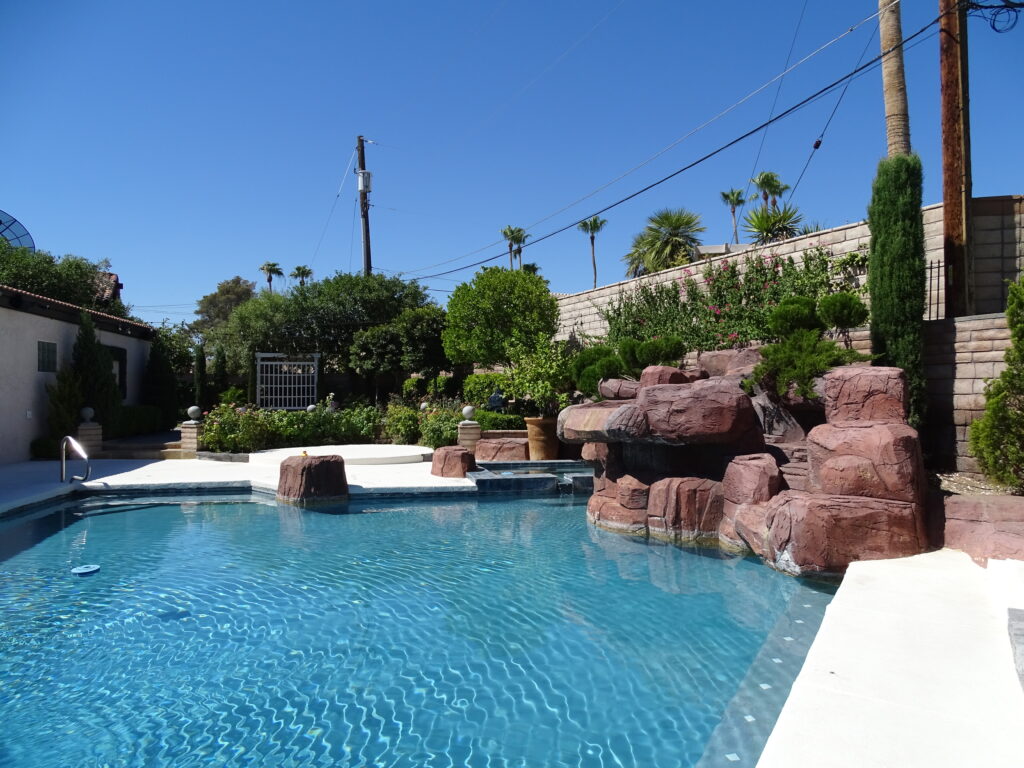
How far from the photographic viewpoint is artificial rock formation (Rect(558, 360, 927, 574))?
20.3 feet

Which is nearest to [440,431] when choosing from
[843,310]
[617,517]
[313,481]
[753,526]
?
[313,481]

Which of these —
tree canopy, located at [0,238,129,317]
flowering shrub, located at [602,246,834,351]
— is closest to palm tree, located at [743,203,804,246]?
flowering shrub, located at [602,246,834,351]

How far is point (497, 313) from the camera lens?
717 inches

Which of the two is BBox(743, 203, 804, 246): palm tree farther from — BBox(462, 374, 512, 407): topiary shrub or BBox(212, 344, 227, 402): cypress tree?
BBox(212, 344, 227, 402): cypress tree

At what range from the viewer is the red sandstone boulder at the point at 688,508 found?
7.95 metres

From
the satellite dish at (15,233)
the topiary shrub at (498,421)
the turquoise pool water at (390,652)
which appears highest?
the satellite dish at (15,233)

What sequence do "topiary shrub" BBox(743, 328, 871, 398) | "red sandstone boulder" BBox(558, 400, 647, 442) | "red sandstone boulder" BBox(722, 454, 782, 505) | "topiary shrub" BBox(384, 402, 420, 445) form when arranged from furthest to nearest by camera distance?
"topiary shrub" BBox(384, 402, 420, 445), "topiary shrub" BBox(743, 328, 871, 398), "red sandstone boulder" BBox(558, 400, 647, 442), "red sandstone boulder" BBox(722, 454, 782, 505)

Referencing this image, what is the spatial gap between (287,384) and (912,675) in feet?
63.6

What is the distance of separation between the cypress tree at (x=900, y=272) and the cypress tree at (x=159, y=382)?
19218 millimetres

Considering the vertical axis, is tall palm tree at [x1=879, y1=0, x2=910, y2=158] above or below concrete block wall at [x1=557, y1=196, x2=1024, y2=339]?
above

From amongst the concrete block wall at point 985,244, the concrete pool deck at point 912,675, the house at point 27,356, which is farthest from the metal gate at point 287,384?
the concrete pool deck at point 912,675

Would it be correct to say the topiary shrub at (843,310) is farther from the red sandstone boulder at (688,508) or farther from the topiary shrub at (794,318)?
the red sandstone boulder at (688,508)

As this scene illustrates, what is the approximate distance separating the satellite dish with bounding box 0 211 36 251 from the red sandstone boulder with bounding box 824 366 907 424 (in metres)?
25.0

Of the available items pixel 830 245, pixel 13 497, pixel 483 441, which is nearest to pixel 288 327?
pixel 483 441
